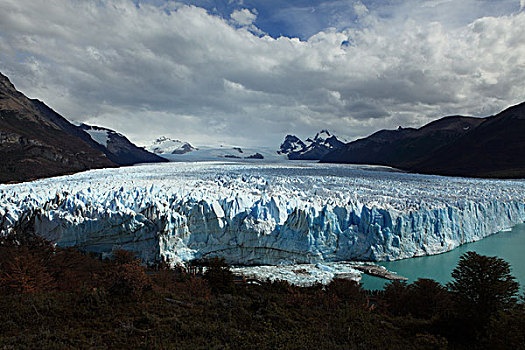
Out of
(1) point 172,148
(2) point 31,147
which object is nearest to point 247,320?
(2) point 31,147

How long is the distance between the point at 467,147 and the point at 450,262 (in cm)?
5293

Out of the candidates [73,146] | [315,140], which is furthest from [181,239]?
[315,140]

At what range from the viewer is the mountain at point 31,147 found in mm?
44938

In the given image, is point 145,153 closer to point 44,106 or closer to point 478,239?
point 44,106

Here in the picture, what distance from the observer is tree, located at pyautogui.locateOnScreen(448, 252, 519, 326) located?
5.61 m

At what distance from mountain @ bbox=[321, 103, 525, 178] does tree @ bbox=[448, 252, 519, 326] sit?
1569 inches

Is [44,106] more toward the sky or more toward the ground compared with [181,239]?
more toward the sky

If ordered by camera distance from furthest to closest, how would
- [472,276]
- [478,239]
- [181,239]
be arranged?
1. [478,239]
2. [181,239]
3. [472,276]

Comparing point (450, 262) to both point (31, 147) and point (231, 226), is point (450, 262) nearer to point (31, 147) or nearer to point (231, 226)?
point (231, 226)

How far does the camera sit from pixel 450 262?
1405 cm

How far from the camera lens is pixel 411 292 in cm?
883

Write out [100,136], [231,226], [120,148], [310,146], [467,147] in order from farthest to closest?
[310,146], [100,136], [120,148], [467,147], [231,226]

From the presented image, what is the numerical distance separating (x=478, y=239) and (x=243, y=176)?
15971mm

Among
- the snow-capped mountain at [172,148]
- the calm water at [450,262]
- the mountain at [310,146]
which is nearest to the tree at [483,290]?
the calm water at [450,262]
